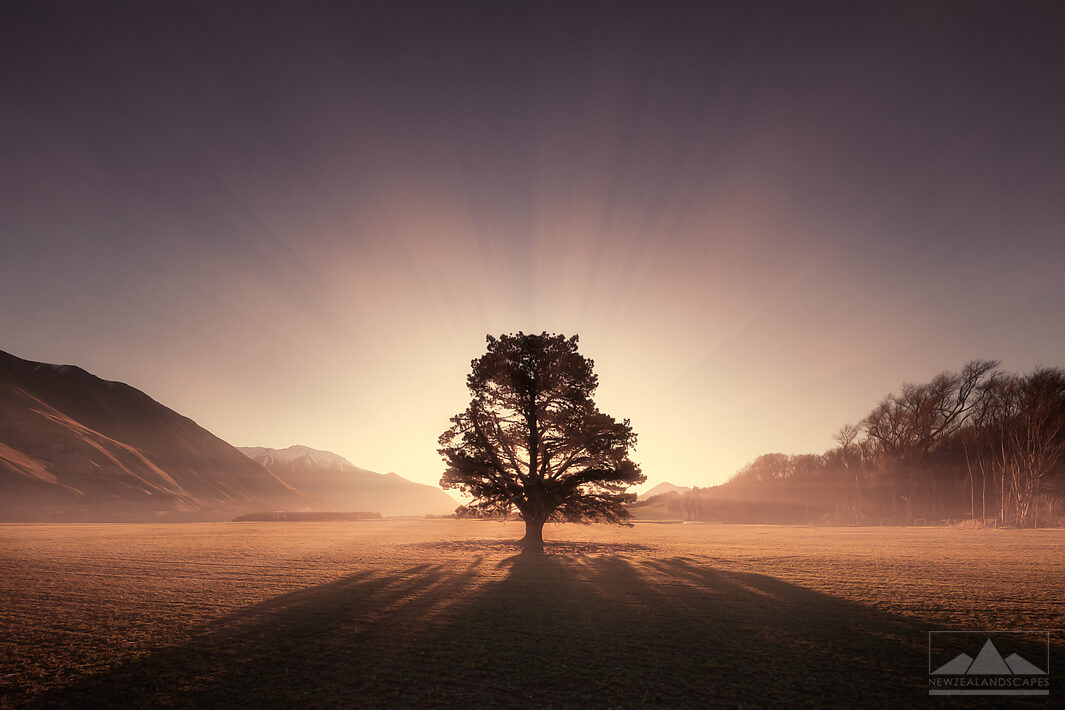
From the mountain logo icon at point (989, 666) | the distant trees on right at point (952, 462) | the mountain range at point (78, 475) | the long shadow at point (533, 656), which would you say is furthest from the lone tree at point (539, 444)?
the mountain range at point (78, 475)

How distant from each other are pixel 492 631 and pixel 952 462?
87.4m

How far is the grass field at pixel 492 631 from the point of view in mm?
6359

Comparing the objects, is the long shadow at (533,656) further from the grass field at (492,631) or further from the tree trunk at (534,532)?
the tree trunk at (534,532)

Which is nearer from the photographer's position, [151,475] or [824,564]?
[824,564]

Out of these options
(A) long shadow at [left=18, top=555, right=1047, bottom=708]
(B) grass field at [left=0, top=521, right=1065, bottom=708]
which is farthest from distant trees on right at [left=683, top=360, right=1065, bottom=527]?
(A) long shadow at [left=18, top=555, right=1047, bottom=708]

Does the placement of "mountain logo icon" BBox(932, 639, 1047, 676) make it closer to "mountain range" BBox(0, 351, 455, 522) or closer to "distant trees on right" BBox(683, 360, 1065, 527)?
"distant trees on right" BBox(683, 360, 1065, 527)

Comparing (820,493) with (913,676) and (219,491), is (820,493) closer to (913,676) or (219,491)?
(913,676)

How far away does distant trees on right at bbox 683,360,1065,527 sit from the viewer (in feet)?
172

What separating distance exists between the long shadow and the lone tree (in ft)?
44.2

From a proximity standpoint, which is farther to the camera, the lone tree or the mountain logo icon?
the lone tree

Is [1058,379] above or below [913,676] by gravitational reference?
above

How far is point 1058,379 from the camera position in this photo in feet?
171

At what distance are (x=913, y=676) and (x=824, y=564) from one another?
48.5 feet

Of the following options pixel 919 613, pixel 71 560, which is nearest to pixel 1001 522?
pixel 919 613
